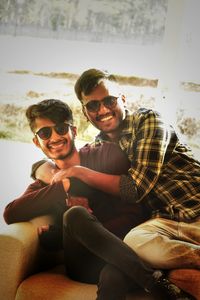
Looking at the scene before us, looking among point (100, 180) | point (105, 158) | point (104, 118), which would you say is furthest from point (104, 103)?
point (100, 180)

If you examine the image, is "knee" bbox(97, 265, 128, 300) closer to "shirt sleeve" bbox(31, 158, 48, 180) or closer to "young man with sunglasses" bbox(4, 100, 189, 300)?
"young man with sunglasses" bbox(4, 100, 189, 300)

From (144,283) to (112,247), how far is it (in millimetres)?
238

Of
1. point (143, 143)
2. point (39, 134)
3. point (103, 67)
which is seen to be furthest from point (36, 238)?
point (103, 67)

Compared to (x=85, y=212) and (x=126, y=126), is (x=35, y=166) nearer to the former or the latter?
(x=85, y=212)

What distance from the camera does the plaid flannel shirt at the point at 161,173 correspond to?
2293mm

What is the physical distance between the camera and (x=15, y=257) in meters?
2.28

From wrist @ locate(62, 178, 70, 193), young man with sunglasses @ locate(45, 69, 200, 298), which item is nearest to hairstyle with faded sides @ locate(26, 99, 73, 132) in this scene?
young man with sunglasses @ locate(45, 69, 200, 298)

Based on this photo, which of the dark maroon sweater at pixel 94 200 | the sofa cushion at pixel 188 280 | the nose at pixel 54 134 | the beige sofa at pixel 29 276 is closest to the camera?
the sofa cushion at pixel 188 280

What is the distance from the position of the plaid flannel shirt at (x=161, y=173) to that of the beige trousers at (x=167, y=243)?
2.0 inches

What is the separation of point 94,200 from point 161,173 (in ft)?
1.30

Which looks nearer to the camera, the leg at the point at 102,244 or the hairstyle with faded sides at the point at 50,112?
the leg at the point at 102,244

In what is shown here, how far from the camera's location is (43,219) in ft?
8.05

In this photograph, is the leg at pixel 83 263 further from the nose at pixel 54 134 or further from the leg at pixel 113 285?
the nose at pixel 54 134

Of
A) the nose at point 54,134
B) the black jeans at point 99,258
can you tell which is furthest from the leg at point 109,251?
the nose at point 54,134
